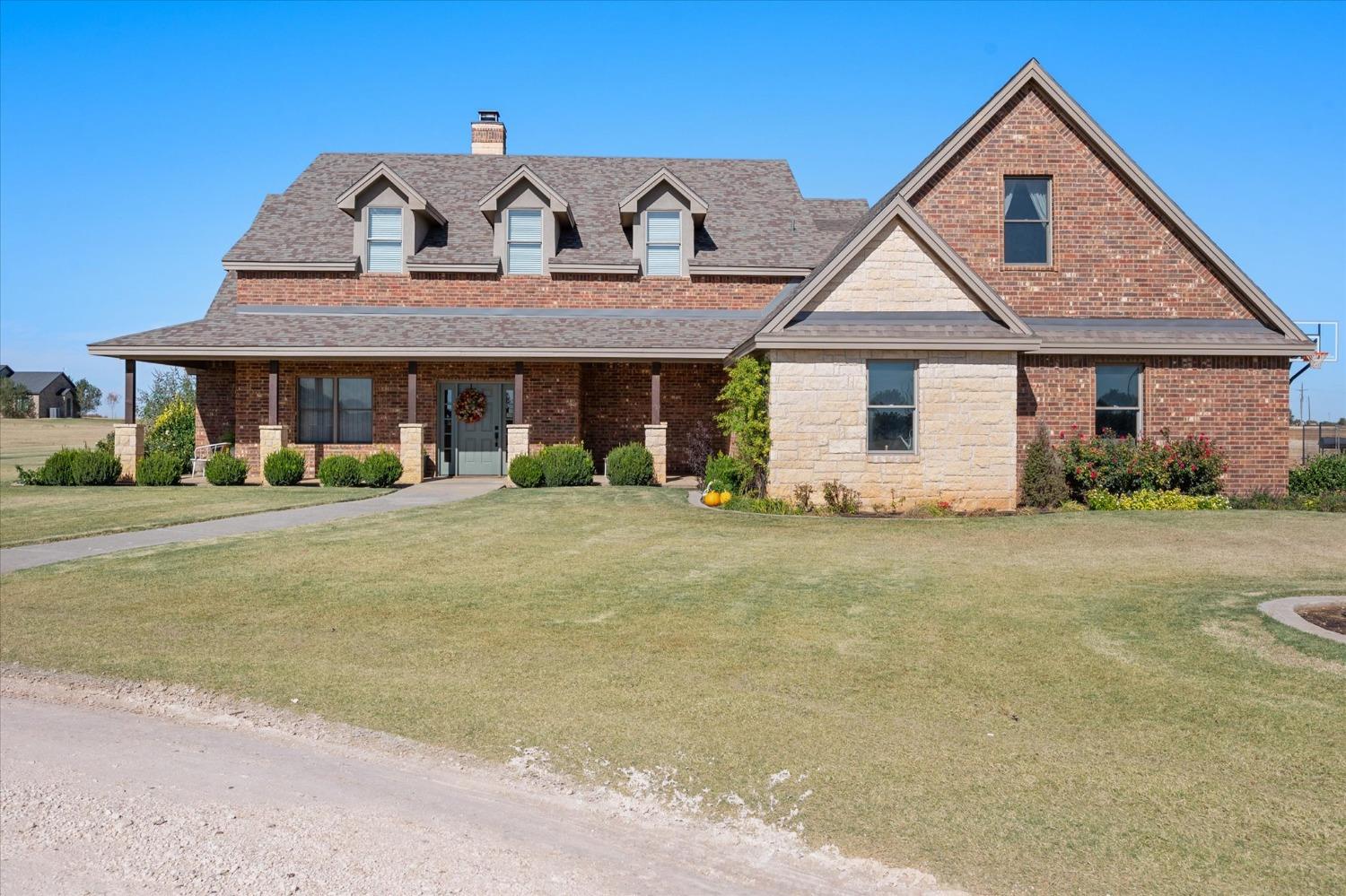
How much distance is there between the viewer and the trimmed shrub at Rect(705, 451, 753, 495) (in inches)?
723

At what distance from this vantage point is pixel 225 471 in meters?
21.7

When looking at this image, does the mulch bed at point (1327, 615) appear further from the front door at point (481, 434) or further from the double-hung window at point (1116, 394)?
the front door at point (481, 434)

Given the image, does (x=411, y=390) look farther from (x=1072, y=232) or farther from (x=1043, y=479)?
(x=1072, y=232)

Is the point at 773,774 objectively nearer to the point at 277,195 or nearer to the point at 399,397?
the point at 399,397

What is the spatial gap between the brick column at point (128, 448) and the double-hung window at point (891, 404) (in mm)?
17331

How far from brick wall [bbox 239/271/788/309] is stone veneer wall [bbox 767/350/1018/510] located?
30.6ft

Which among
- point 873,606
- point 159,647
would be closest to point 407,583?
point 159,647

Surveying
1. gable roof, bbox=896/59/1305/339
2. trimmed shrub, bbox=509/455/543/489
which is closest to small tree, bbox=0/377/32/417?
trimmed shrub, bbox=509/455/543/489

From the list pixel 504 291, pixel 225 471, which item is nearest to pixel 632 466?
pixel 504 291

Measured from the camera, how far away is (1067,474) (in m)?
17.7

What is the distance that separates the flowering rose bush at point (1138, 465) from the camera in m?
17.4

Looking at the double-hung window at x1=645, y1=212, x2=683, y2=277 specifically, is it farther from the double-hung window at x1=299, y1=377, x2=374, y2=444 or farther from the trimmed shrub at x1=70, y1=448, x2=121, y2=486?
the trimmed shrub at x1=70, y1=448, x2=121, y2=486

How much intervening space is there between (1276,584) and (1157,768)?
→ 582cm

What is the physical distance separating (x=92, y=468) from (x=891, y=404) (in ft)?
59.3
